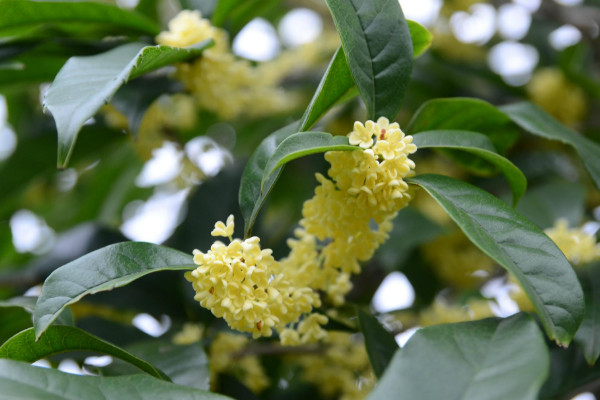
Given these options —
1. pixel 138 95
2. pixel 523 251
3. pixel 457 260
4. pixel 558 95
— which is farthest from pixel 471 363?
pixel 558 95

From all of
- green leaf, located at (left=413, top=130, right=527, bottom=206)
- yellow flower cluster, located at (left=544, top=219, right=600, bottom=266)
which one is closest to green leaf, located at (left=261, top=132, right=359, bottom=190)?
green leaf, located at (left=413, top=130, right=527, bottom=206)

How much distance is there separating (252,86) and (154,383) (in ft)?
2.42

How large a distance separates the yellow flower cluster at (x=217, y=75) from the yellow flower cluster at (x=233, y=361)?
376 mm

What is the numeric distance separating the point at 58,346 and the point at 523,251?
474 millimetres

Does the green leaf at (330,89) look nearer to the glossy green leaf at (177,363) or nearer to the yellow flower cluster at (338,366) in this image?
the glossy green leaf at (177,363)

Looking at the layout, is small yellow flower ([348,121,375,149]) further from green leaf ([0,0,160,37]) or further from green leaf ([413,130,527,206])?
green leaf ([0,0,160,37])

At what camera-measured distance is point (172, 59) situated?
82 cm

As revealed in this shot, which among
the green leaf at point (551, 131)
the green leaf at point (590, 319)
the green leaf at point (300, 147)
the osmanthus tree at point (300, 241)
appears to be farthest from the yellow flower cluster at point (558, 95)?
the green leaf at point (300, 147)

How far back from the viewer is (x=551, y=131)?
0.85 metres

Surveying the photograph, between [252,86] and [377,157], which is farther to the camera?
[252,86]

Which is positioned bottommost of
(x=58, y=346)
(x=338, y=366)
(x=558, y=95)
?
(x=338, y=366)

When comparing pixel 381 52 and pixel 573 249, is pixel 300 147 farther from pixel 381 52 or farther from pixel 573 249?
pixel 573 249

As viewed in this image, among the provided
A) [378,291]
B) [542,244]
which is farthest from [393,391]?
[378,291]

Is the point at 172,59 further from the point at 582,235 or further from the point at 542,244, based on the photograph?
the point at 582,235
